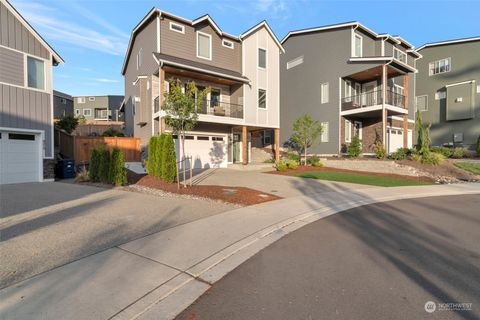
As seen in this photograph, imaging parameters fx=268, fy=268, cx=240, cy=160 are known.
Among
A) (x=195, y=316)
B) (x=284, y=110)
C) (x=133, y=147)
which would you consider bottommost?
(x=195, y=316)

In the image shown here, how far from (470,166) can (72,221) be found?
21.3 m

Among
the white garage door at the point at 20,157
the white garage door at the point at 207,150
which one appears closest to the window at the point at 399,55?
the white garage door at the point at 207,150

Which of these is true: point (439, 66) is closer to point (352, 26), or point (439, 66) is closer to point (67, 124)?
point (352, 26)

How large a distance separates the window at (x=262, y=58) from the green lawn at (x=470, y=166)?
49.7ft

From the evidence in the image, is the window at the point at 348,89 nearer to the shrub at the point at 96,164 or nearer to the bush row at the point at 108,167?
the bush row at the point at 108,167

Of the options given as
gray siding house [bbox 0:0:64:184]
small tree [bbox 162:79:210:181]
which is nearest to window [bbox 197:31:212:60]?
gray siding house [bbox 0:0:64:184]

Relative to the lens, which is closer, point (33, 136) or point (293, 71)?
Answer: point (33, 136)

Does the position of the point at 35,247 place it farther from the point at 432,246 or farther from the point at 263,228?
the point at 432,246

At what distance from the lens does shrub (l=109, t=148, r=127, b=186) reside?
11914 millimetres

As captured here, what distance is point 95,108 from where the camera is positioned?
50.9m

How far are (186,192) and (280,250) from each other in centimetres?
580

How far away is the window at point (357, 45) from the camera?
21781 millimetres

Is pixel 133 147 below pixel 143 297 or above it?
above

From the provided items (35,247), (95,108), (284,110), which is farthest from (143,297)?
(95,108)
